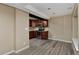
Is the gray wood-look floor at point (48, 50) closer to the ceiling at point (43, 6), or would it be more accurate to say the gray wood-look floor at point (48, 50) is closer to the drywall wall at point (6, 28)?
the drywall wall at point (6, 28)

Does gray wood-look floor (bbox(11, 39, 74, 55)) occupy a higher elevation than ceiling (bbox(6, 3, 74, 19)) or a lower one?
lower

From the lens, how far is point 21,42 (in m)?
5.38

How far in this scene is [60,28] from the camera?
30.0 feet

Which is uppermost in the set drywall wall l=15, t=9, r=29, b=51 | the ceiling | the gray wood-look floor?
the ceiling

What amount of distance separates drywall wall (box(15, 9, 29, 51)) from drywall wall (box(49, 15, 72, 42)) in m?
4.01

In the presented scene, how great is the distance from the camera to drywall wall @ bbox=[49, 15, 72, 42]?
832cm

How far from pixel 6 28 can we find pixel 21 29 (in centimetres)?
112

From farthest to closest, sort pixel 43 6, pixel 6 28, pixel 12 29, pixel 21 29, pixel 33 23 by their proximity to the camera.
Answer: pixel 33 23 < pixel 21 29 < pixel 43 6 < pixel 12 29 < pixel 6 28

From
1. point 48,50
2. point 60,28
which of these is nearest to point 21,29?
point 48,50

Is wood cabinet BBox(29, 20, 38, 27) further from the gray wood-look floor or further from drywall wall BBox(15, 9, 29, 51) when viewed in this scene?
drywall wall BBox(15, 9, 29, 51)

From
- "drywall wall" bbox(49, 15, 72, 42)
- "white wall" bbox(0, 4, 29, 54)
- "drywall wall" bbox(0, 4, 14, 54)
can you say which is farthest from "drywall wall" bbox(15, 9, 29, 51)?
"drywall wall" bbox(49, 15, 72, 42)

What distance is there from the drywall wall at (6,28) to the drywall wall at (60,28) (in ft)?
16.9

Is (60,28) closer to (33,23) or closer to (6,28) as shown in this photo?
(33,23)
